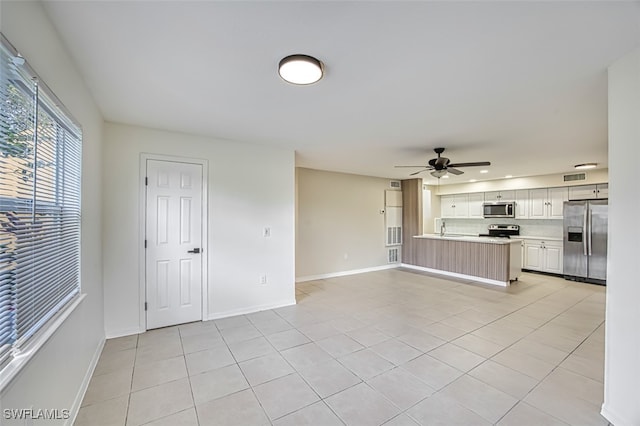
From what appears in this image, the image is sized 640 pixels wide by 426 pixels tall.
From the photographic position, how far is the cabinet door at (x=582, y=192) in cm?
584

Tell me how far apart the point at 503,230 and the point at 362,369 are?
21.9 ft

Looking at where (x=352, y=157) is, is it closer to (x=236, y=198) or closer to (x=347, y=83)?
(x=236, y=198)

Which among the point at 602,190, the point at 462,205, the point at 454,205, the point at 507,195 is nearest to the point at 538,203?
the point at 507,195

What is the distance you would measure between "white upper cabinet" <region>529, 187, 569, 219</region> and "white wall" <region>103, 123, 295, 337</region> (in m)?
6.21

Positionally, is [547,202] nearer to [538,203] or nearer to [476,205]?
[538,203]

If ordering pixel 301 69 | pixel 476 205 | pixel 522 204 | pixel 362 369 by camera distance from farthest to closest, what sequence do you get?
1. pixel 476 205
2. pixel 522 204
3. pixel 362 369
4. pixel 301 69

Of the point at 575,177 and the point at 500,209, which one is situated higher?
the point at 575,177

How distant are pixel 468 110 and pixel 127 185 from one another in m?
3.75

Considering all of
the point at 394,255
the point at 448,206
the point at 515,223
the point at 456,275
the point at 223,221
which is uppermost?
the point at 448,206

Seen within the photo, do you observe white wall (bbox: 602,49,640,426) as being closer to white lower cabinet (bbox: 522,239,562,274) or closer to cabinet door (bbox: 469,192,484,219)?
white lower cabinet (bbox: 522,239,562,274)

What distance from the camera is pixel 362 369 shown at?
2.46 meters

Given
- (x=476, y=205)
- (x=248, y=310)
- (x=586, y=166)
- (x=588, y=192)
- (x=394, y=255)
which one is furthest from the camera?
(x=476, y=205)

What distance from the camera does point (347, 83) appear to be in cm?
213

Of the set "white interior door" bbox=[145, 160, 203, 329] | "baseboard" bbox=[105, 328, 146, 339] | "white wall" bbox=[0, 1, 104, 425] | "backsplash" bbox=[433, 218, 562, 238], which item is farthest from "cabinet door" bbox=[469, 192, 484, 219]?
"white wall" bbox=[0, 1, 104, 425]
